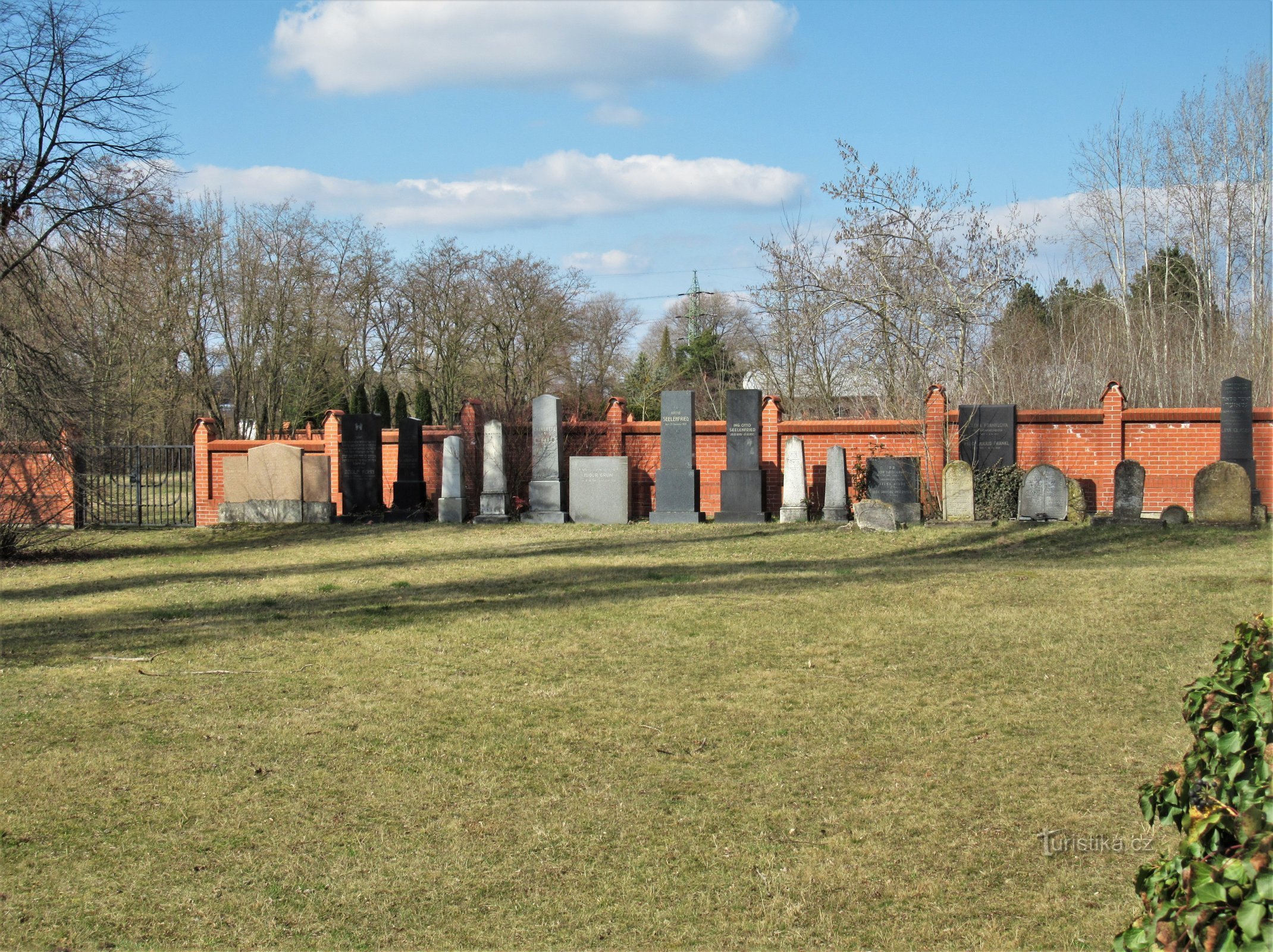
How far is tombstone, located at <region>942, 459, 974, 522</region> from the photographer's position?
56.7 feet

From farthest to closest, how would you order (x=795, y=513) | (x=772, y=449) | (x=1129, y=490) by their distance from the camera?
(x=772, y=449) → (x=795, y=513) → (x=1129, y=490)

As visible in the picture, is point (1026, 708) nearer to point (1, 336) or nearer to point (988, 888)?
point (988, 888)

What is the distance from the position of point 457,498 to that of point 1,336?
8.45 meters

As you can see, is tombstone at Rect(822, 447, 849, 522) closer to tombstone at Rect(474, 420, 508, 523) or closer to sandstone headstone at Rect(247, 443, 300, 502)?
tombstone at Rect(474, 420, 508, 523)

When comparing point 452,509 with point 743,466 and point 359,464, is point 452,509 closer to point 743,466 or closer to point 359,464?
point 359,464

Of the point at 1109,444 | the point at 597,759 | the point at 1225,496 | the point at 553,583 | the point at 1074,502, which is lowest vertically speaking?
the point at 597,759

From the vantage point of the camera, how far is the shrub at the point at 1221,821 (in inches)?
72.3

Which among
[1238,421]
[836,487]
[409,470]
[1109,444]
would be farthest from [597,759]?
[1109,444]

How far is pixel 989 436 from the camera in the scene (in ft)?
62.0

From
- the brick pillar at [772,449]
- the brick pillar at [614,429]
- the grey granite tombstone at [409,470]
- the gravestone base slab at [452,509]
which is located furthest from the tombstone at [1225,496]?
the grey granite tombstone at [409,470]

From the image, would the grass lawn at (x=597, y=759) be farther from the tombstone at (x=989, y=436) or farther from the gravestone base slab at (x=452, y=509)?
the gravestone base slab at (x=452, y=509)

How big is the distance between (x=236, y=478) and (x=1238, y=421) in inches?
706

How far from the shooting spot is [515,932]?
372 cm

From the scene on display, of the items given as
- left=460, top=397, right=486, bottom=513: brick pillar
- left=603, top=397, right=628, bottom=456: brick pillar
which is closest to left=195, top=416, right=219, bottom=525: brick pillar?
left=460, top=397, right=486, bottom=513: brick pillar
